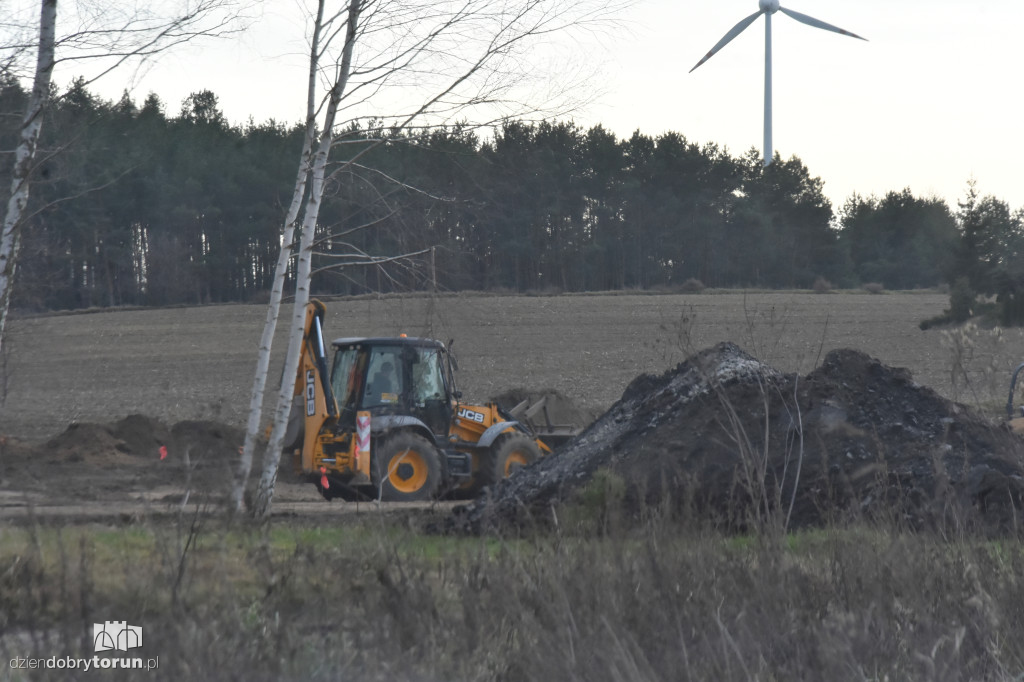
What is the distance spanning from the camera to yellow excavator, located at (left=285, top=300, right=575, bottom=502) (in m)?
14.5

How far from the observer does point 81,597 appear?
4.67 meters

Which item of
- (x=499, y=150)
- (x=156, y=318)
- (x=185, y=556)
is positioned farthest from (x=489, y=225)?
(x=156, y=318)

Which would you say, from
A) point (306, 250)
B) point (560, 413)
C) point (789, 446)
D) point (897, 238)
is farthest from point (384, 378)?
point (897, 238)

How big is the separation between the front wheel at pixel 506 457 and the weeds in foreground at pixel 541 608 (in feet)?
29.6

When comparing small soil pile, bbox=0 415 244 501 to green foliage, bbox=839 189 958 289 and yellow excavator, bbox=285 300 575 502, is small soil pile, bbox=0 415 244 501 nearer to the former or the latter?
yellow excavator, bbox=285 300 575 502

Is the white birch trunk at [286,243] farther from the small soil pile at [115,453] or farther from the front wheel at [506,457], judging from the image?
the front wheel at [506,457]

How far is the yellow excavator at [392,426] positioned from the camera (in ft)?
47.5

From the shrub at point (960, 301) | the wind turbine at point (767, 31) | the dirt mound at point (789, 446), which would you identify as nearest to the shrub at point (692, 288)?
the shrub at point (960, 301)

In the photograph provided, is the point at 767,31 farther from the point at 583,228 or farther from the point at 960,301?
the point at 583,228

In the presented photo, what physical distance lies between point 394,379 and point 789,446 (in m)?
6.35

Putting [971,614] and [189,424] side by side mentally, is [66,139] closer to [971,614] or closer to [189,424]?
[971,614]

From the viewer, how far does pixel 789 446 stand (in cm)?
1102

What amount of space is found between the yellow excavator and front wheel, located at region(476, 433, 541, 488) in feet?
0.05

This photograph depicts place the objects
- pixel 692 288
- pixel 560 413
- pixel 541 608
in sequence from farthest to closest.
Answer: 1. pixel 692 288
2. pixel 560 413
3. pixel 541 608
